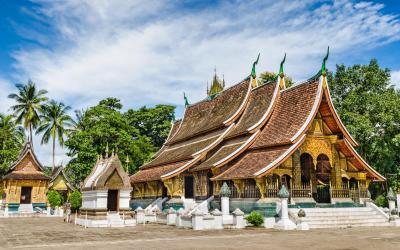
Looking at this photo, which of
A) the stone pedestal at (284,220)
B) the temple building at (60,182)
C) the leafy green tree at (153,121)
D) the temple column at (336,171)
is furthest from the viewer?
the leafy green tree at (153,121)

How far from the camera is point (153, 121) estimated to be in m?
47.3

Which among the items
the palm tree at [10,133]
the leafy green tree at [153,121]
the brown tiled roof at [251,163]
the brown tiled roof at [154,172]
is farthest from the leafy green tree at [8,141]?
the brown tiled roof at [251,163]

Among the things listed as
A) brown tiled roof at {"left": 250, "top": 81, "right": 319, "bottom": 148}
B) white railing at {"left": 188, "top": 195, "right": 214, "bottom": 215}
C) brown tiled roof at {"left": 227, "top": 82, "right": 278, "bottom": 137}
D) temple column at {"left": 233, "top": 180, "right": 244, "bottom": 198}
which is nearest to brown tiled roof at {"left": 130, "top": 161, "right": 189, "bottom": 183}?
white railing at {"left": 188, "top": 195, "right": 214, "bottom": 215}

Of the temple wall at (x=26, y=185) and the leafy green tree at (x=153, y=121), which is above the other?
the leafy green tree at (x=153, y=121)

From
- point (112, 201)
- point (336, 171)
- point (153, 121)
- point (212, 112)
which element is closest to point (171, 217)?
point (112, 201)

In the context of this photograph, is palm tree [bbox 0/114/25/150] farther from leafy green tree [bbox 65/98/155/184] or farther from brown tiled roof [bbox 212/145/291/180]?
brown tiled roof [bbox 212/145/291/180]

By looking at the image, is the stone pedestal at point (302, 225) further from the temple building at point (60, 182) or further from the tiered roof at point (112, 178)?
the temple building at point (60, 182)

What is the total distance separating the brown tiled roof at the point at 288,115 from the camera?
18.0 metres

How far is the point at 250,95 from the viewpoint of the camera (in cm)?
2361

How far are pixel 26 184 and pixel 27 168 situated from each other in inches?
59.6

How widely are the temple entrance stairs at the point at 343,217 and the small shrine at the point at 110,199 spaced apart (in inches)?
290

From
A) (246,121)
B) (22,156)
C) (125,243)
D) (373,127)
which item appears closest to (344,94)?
(373,127)

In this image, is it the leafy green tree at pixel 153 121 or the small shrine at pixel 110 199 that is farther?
the leafy green tree at pixel 153 121

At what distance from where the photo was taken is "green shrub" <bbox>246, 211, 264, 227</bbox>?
51.1ft
